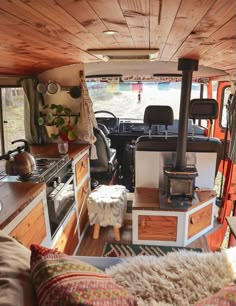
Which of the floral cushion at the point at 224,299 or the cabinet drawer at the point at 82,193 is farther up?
the floral cushion at the point at 224,299

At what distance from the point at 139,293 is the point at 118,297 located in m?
→ 0.25

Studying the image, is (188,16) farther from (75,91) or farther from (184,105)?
(75,91)

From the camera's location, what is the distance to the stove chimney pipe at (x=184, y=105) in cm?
288

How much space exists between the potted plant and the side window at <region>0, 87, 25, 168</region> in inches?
11.7

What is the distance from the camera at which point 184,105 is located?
2.99m

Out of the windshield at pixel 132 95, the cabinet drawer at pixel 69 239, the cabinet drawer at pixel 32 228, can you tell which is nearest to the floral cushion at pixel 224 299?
the cabinet drawer at pixel 32 228

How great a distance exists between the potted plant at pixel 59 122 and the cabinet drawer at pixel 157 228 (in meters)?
1.35

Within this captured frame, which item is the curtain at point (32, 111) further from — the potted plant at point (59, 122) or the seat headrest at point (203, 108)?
the seat headrest at point (203, 108)

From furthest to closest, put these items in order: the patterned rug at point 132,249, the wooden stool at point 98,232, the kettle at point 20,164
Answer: the wooden stool at point 98,232, the patterned rug at point 132,249, the kettle at point 20,164

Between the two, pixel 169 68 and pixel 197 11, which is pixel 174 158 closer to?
pixel 169 68

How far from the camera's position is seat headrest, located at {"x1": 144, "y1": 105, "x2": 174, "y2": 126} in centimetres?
320

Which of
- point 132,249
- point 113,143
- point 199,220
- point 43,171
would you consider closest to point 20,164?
point 43,171

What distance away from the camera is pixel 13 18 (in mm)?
1154

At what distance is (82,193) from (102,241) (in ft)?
1.94
